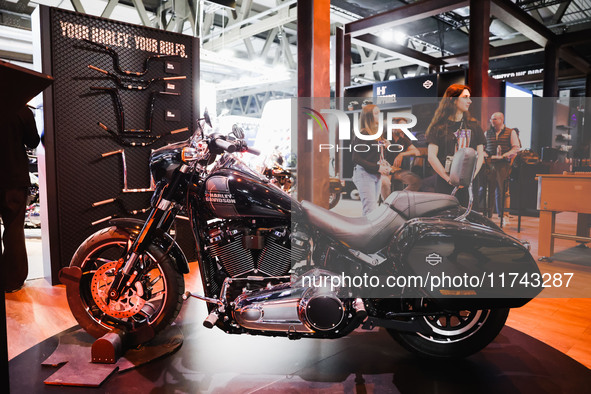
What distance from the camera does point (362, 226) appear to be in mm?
1936

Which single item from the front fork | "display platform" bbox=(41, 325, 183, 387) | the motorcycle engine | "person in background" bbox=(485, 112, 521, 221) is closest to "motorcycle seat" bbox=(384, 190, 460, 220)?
"person in background" bbox=(485, 112, 521, 221)

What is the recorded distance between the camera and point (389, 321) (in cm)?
195

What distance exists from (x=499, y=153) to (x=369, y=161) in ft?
2.17

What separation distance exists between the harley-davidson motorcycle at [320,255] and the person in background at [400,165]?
10 centimetres

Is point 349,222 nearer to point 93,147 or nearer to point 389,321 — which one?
point 389,321

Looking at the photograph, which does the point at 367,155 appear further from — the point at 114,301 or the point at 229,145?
the point at 114,301

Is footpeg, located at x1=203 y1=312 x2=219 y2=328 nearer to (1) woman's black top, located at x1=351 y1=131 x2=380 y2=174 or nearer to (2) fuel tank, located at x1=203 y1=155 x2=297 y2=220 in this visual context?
(2) fuel tank, located at x1=203 y1=155 x2=297 y2=220

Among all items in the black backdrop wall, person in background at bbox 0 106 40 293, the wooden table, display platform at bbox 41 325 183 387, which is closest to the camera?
display platform at bbox 41 325 183 387

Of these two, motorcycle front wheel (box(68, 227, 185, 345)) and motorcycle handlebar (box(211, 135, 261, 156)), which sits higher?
motorcycle handlebar (box(211, 135, 261, 156))

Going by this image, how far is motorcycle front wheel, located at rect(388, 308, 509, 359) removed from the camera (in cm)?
206

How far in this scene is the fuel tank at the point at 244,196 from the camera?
6.39ft

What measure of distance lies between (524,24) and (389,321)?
17.9 ft

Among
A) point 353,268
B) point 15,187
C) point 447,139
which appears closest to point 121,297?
point 353,268

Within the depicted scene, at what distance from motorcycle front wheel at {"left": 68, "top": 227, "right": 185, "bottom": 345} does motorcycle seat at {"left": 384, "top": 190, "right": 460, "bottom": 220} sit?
1233 millimetres
